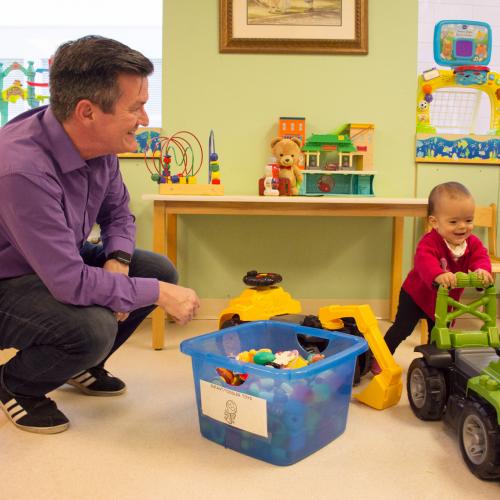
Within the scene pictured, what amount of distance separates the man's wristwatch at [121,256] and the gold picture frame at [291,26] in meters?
1.40

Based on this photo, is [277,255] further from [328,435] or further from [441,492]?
[441,492]

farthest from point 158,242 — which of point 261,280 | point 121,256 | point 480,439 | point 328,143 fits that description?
point 480,439

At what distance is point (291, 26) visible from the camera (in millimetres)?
2529

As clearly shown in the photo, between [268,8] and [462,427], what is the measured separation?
2018mm

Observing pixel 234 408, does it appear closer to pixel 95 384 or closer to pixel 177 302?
pixel 177 302

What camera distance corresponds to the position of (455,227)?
1.72 meters

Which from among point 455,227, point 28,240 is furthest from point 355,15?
point 28,240

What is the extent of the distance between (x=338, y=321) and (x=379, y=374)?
0.71 feet

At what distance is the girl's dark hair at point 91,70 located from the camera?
46.9 inches

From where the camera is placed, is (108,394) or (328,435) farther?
(108,394)

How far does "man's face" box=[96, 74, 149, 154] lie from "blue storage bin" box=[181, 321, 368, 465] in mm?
511

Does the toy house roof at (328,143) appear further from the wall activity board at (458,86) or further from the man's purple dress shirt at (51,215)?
the man's purple dress shirt at (51,215)

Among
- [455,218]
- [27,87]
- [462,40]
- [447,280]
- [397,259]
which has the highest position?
[462,40]

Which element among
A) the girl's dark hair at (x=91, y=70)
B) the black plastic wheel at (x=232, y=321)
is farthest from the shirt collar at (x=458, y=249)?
the girl's dark hair at (x=91, y=70)
